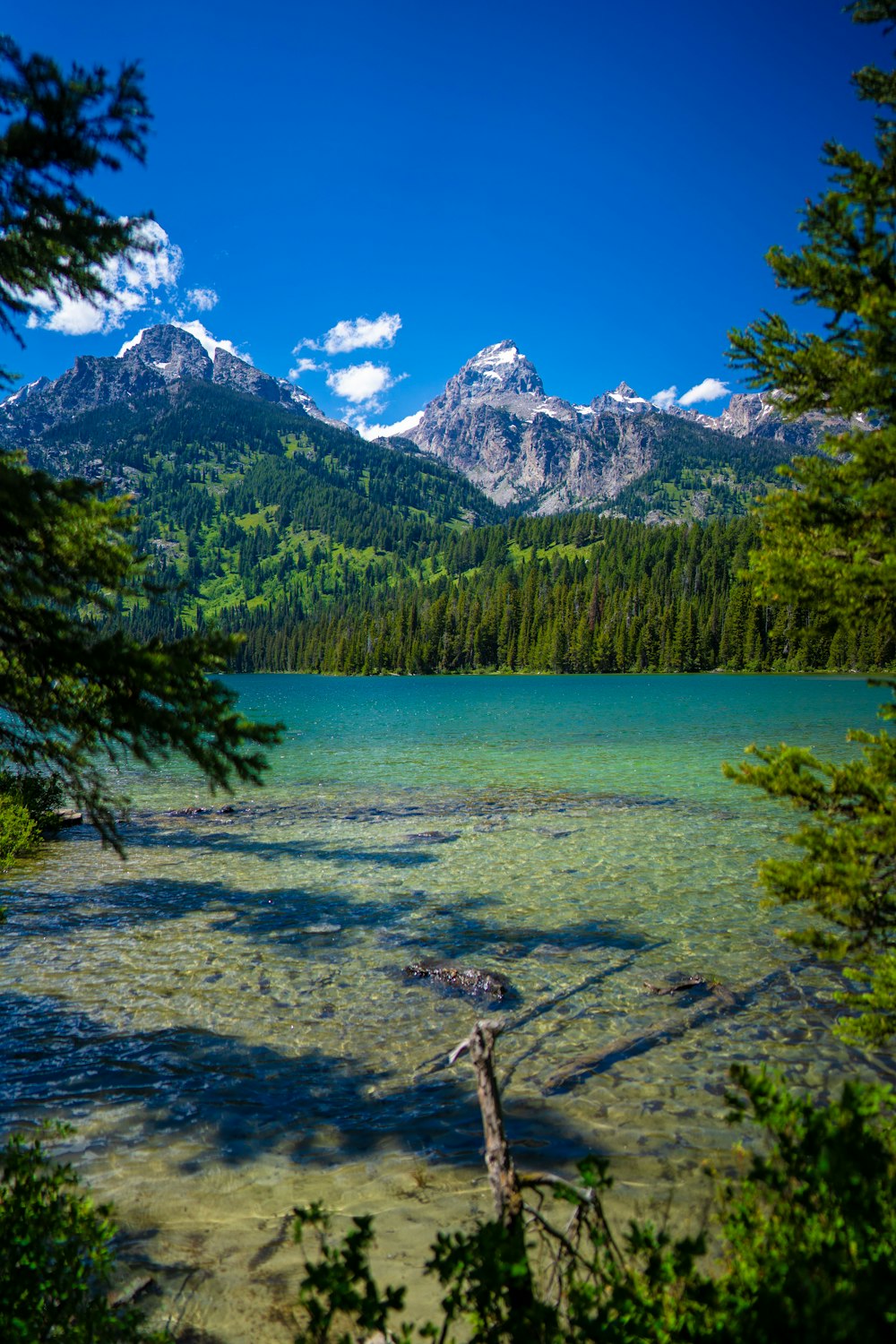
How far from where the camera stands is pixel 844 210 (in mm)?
6801

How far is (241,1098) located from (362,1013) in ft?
8.65

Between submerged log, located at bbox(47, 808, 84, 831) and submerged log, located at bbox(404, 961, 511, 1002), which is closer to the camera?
submerged log, located at bbox(404, 961, 511, 1002)

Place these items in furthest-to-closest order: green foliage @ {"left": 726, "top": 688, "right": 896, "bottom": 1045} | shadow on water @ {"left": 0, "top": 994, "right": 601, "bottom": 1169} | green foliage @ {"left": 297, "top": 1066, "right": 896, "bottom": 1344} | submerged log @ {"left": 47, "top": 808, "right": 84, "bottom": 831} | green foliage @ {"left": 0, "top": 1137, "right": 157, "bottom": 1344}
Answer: submerged log @ {"left": 47, "top": 808, "right": 84, "bottom": 831}, shadow on water @ {"left": 0, "top": 994, "right": 601, "bottom": 1169}, green foliage @ {"left": 726, "top": 688, "right": 896, "bottom": 1045}, green foliage @ {"left": 0, "top": 1137, "right": 157, "bottom": 1344}, green foliage @ {"left": 297, "top": 1066, "right": 896, "bottom": 1344}

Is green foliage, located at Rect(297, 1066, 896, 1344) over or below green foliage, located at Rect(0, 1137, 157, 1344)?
over

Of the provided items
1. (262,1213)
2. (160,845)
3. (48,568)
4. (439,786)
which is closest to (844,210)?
(48,568)

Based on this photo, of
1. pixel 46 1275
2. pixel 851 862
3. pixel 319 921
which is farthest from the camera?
pixel 319 921

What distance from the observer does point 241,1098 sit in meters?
8.73

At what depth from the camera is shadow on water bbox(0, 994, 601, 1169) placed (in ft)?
25.6

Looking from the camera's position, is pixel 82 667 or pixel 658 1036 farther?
pixel 658 1036

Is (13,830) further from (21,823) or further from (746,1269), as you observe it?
(746,1269)

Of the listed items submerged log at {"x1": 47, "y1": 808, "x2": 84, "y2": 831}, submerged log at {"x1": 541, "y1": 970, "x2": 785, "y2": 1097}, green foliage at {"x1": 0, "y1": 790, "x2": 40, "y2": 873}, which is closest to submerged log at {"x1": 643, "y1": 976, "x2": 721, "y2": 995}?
submerged log at {"x1": 541, "y1": 970, "x2": 785, "y2": 1097}

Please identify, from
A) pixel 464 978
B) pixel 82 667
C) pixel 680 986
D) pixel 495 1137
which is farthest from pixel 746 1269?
pixel 464 978

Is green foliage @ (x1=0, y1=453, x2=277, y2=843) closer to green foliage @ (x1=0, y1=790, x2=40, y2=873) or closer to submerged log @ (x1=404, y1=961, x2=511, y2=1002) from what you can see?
submerged log @ (x1=404, y1=961, x2=511, y2=1002)

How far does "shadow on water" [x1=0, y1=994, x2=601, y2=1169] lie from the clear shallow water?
4 cm
